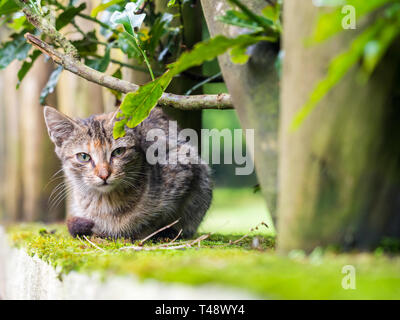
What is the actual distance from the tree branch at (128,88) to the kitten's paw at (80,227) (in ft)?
2.34

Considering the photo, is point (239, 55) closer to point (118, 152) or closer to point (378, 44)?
point (378, 44)

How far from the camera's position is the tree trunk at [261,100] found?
1.36 metres

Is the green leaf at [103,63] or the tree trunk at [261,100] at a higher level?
the green leaf at [103,63]

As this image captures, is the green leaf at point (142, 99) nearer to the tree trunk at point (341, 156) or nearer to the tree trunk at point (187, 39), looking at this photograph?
the tree trunk at point (341, 156)

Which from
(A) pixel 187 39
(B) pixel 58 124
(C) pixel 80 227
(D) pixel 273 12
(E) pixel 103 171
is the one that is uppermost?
(A) pixel 187 39

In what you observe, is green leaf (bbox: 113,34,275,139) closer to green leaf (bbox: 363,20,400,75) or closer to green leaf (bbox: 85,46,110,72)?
green leaf (bbox: 363,20,400,75)

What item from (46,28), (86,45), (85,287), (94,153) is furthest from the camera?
(86,45)

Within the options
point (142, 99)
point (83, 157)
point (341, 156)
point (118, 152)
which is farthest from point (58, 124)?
point (341, 156)

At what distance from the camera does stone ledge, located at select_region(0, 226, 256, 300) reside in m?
0.90

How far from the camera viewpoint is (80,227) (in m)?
2.24

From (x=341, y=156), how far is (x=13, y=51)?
7.00 ft

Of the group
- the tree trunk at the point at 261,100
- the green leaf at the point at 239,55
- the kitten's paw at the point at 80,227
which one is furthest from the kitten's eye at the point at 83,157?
the green leaf at the point at 239,55
